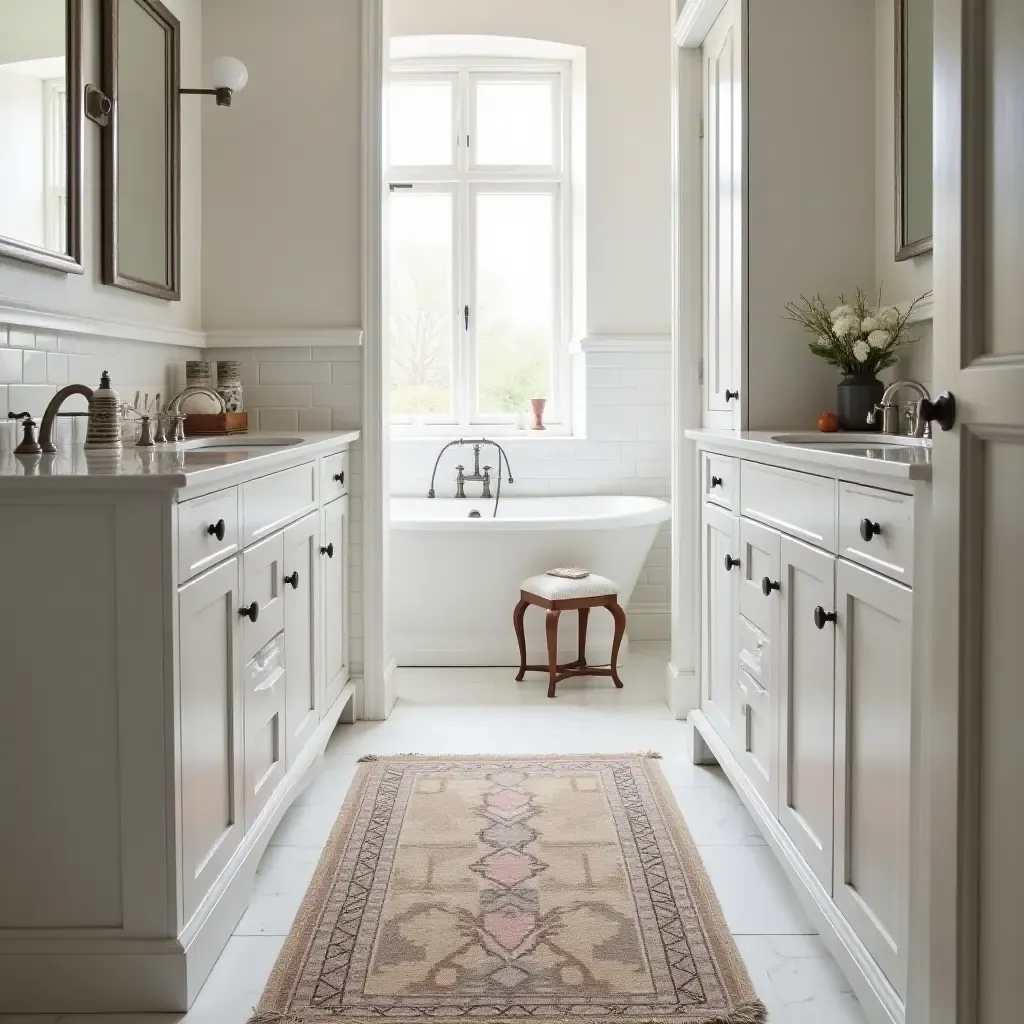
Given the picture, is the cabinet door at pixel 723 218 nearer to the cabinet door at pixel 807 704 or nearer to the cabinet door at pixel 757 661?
the cabinet door at pixel 757 661

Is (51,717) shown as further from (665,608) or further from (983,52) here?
(665,608)

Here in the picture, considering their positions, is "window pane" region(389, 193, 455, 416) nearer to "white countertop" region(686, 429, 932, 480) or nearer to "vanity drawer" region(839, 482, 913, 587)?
"white countertop" region(686, 429, 932, 480)

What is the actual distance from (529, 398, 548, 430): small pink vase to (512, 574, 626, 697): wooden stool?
1272mm

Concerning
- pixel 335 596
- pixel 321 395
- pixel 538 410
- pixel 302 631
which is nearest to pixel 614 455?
pixel 538 410

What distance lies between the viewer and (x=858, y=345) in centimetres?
297

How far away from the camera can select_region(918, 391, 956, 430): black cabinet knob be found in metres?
1.34

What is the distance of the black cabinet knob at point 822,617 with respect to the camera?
6.66ft

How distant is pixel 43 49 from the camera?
2.62m

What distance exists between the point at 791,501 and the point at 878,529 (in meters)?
0.56

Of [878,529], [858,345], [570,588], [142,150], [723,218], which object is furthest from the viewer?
[570,588]

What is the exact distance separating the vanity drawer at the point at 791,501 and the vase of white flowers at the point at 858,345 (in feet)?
1.59

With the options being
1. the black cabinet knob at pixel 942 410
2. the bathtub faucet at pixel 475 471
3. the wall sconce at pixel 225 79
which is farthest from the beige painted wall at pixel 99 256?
the black cabinet knob at pixel 942 410

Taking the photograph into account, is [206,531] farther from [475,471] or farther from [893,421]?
[475,471]

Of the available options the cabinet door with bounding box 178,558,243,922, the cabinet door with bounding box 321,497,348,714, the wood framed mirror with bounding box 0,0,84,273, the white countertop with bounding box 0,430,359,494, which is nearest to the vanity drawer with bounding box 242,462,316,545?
the white countertop with bounding box 0,430,359,494
